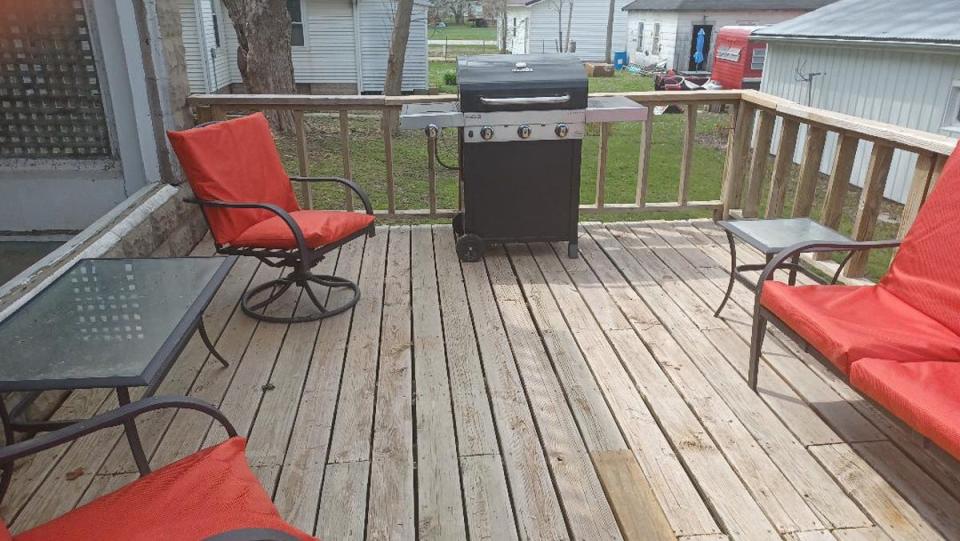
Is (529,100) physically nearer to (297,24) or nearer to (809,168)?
(809,168)

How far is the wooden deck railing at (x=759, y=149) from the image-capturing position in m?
3.00

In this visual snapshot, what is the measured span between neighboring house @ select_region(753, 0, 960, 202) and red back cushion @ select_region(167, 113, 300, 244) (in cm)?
758

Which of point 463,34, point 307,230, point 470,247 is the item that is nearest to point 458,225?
point 470,247

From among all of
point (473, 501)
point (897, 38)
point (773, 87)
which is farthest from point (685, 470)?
point (773, 87)

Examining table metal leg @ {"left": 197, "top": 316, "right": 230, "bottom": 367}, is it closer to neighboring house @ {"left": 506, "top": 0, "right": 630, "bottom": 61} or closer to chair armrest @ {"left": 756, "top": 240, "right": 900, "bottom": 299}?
chair armrest @ {"left": 756, "top": 240, "right": 900, "bottom": 299}

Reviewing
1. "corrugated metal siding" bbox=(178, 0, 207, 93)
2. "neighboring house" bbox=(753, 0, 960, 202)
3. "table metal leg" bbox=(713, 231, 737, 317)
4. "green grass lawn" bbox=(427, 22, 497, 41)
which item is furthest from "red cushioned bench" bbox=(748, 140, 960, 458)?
"green grass lawn" bbox=(427, 22, 497, 41)

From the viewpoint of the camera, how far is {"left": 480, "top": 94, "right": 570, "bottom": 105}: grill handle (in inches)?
136

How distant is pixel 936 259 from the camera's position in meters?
2.32

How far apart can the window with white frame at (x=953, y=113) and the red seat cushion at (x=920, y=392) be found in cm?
721

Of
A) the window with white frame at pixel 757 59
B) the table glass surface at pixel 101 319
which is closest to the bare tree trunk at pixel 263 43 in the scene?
the table glass surface at pixel 101 319

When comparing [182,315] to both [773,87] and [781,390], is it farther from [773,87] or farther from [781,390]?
[773,87]

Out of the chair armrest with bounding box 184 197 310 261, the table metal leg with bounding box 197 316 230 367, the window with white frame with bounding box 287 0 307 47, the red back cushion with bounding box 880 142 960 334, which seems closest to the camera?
the red back cushion with bounding box 880 142 960 334

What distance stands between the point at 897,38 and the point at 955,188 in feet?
22.9

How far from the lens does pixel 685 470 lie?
2072 millimetres
